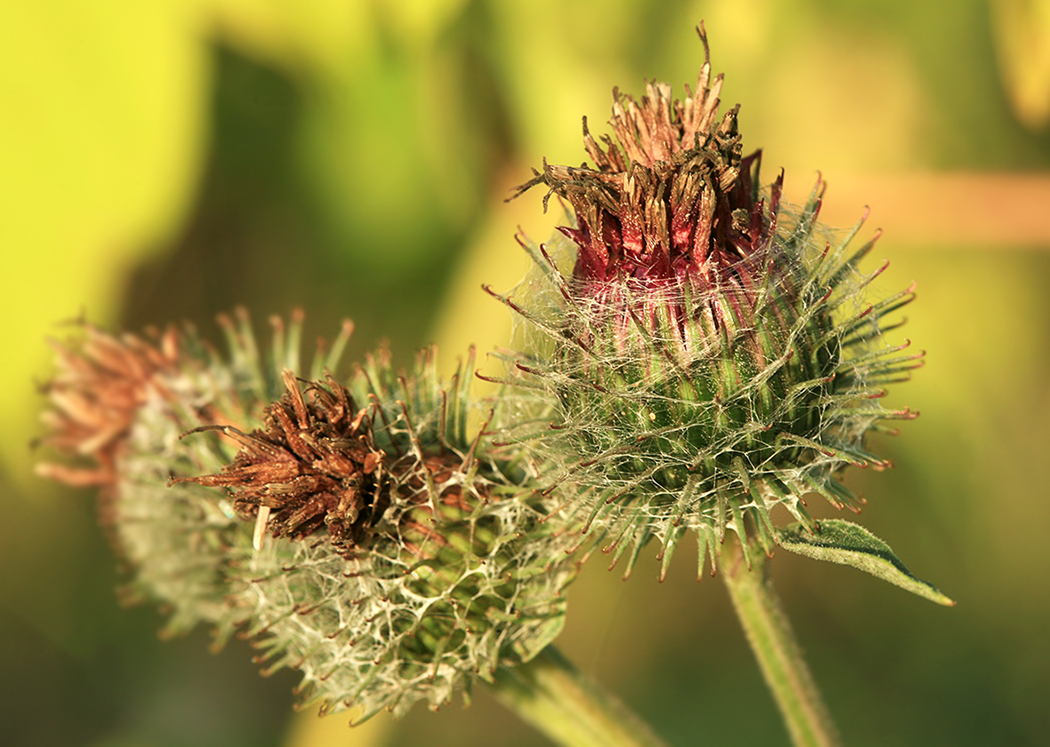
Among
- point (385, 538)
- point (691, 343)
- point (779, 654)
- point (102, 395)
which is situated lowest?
point (779, 654)

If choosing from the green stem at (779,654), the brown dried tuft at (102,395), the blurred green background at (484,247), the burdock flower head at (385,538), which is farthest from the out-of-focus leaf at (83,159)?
the green stem at (779,654)

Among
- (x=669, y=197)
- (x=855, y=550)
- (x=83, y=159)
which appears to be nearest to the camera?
(x=855, y=550)

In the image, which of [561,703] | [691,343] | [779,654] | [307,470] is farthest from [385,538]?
[779,654]

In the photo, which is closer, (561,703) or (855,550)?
(855,550)

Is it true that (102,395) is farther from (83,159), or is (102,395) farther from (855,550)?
(855,550)

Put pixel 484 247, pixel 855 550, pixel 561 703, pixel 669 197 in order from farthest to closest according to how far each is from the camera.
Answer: pixel 484 247 → pixel 561 703 → pixel 669 197 → pixel 855 550

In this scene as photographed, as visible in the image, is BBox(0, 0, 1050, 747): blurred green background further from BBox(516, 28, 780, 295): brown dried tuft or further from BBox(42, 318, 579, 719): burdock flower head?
BBox(516, 28, 780, 295): brown dried tuft

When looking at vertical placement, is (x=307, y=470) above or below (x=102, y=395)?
below
